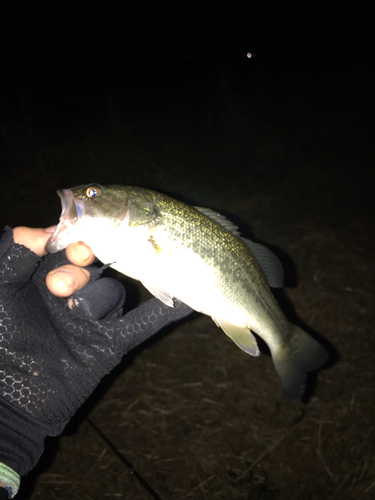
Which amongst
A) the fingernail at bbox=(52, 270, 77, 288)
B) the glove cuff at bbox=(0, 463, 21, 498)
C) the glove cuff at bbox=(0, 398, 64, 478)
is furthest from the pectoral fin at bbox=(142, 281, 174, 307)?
the glove cuff at bbox=(0, 463, 21, 498)

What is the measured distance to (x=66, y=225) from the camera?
178cm

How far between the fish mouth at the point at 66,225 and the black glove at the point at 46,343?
11.6 inches

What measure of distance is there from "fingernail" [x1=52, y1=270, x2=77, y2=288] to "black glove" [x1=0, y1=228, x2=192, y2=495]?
0.16m

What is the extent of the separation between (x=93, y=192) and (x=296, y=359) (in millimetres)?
1753

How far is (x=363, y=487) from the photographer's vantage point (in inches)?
140

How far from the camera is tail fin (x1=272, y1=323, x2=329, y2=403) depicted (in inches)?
85.2

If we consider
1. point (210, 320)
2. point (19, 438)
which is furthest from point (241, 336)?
point (210, 320)

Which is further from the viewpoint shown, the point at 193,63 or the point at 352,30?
the point at 352,30

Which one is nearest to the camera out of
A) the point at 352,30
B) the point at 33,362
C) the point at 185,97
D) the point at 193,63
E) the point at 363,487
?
the point at 33,362

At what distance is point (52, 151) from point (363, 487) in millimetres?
7039

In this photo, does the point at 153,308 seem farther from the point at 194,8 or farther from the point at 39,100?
the point at 194,8

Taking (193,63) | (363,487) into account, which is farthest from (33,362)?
(193,63)

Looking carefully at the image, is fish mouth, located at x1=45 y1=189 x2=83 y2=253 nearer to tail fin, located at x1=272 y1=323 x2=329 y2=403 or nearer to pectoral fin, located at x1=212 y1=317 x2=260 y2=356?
pectoral fin, located at x1=212 y1=317 x2=260 y2=356

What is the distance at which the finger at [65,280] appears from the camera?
1892mm
